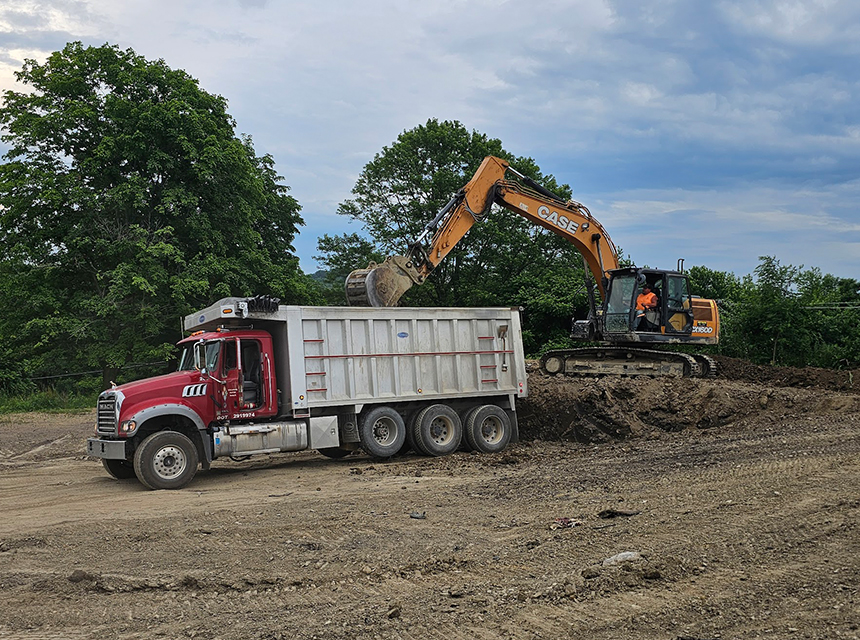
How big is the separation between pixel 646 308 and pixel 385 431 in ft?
26.2

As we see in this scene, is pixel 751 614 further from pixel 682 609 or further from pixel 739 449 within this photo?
pixel 739 449

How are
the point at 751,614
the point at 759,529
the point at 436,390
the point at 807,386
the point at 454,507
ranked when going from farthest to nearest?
the point at 807,386, the point at 436,390, the point at 454,507, the point at 759,529, the point at 751,614

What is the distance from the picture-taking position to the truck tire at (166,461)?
11977mm

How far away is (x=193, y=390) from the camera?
42.2 feet

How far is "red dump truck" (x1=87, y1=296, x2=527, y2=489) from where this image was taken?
12.4m

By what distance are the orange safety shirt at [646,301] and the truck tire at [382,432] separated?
7.56m

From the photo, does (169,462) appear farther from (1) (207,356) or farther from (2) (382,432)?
(2) (382,432)

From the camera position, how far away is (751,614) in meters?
5.24

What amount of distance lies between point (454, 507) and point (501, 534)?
174 centimetres

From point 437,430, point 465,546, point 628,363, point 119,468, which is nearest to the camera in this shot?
point 465,546

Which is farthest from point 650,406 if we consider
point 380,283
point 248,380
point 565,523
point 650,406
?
point 565,523

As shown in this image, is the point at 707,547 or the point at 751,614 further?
the point at 707,547

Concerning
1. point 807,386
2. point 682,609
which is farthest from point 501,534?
point 807,386

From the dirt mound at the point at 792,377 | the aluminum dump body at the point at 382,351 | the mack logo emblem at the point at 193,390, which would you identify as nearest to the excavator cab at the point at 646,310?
the dirt mound at the point at 792,377
